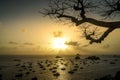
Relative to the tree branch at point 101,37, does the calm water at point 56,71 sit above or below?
below

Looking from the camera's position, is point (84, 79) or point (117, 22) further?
point (84, 79)

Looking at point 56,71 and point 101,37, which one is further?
point 56,71

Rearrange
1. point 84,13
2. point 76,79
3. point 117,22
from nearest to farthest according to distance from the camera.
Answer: point 117,22 → point 84,13 → point 76,79

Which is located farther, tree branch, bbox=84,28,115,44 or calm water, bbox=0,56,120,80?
calm water, bbox=0,56,120,80

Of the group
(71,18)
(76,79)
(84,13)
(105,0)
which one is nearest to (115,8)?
(105,0)

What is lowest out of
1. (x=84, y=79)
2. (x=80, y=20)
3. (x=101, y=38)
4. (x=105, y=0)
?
(x=84, y=79)

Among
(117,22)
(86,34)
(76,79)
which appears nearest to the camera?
(117,22)

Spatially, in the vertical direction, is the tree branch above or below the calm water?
above

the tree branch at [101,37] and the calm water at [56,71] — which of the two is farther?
the calm water at [56,71]

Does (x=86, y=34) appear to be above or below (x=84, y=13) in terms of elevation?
below

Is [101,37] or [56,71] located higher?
[101,37]

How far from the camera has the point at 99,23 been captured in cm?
1241

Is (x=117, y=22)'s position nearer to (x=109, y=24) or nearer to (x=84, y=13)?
(x=109, y=24)

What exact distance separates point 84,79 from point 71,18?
2772 centimetres
